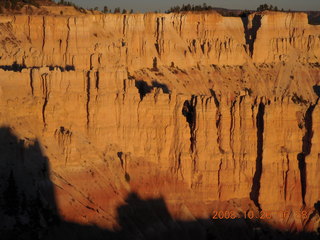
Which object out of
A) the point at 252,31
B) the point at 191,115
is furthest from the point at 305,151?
the point at 252,31

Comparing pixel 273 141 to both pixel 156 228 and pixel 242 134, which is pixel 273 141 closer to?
pixel 242 134

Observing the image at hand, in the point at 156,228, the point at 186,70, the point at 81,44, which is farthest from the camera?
the point at 186,70

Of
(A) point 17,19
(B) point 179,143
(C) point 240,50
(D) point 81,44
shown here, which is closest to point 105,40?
(D) point 81,44

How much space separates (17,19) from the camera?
229ft

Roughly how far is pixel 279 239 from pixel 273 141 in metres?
5.69

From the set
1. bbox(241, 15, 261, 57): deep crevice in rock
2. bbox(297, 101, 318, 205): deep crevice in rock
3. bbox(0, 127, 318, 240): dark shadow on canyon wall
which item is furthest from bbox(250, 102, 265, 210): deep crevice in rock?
bbox(241, 15, 261, 57): deep crevice in rock

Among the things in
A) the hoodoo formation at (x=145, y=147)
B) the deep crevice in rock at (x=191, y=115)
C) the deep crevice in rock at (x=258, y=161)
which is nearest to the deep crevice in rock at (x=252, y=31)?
the hoodoo formation at (x=145, y=147)
